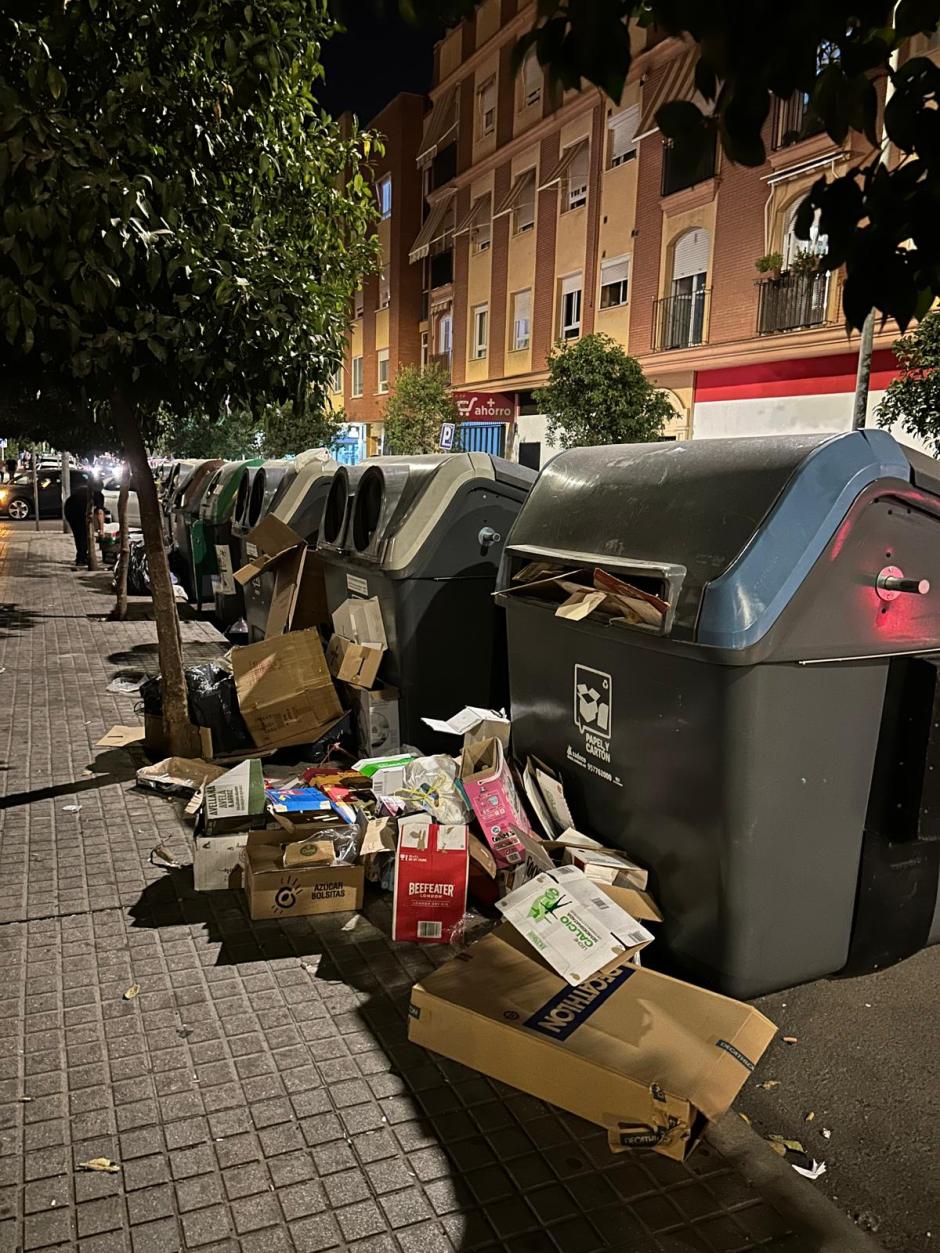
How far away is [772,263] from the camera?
58.4 ft

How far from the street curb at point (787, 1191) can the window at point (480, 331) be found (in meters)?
27.6

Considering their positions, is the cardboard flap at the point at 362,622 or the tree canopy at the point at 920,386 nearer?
the cardboard flap at the point at 362,622

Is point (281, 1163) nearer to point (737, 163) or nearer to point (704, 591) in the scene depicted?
point (704, 591)

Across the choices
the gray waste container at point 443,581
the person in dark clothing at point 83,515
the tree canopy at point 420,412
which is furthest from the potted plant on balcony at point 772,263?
the gray waste container at point 443,581

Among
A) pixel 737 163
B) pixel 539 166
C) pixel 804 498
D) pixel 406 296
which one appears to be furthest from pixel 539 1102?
pixel 406 296

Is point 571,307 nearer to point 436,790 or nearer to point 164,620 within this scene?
point 164,620

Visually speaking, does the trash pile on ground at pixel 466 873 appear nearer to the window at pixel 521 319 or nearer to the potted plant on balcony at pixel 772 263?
the potted plant on balcony at pixel 772 263

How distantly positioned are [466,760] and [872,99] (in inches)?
108

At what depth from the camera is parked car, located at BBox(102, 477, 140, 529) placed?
15.7 meters

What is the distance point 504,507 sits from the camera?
4727mm

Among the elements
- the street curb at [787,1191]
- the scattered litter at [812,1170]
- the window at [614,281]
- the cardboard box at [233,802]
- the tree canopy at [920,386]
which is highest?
the window at [614,281]

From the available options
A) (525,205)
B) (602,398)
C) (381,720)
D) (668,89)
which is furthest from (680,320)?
(381,720)

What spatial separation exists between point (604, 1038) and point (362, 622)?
2.88 metres

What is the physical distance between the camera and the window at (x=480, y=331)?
28.6 meters
